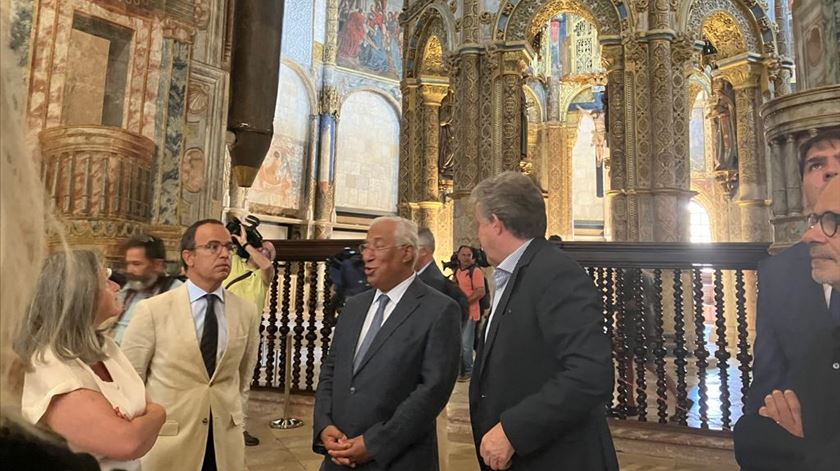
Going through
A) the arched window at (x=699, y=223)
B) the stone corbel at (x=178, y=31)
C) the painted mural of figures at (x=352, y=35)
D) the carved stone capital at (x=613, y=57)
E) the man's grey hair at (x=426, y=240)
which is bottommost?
the man's grey hair at (x=426, y=240)

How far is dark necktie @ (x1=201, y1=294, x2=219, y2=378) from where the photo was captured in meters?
2.37

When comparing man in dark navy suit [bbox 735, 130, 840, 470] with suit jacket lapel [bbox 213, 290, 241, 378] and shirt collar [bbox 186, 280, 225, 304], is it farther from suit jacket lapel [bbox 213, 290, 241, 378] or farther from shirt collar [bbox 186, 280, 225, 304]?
shirt collar [bbox 186, 280, 225, 304]

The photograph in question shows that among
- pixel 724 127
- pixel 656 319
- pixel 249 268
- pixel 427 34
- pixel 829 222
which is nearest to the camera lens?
pixel 829 222

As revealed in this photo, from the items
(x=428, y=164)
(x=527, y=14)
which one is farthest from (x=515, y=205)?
(x=428, y=164)

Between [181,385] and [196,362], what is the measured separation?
0.34 ft

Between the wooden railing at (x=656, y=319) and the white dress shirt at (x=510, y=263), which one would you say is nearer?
the white dress shirt at (x=510, y=263)

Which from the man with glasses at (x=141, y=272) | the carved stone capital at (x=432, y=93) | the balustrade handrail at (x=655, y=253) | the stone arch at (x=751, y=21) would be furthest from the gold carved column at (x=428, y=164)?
the man with glasses at (x=141, y=272)

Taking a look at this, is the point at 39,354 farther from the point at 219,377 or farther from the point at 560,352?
the point at 560,352

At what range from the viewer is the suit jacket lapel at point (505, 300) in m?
1.90

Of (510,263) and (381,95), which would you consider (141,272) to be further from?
(381,95)

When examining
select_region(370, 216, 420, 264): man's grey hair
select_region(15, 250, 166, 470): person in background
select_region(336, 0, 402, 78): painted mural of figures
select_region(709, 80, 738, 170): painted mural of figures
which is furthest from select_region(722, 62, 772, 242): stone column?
select_region(336, 0, 402, 78): painted mural of figures

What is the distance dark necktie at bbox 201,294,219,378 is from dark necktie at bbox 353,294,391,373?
1.98 ft

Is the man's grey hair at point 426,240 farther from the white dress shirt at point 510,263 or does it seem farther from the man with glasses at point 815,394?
the man with glasses at point 815,394

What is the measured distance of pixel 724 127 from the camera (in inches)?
468
